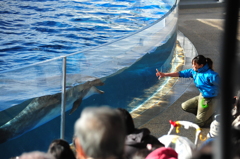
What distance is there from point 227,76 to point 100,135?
4.10 feet

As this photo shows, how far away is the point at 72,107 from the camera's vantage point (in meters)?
4.59

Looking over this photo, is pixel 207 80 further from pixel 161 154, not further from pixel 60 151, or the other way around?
pixel 60 151

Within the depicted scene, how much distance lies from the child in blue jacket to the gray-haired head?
311 centimetres

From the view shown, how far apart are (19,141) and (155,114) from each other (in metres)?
2.09

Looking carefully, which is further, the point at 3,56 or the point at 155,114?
the point at 3,56

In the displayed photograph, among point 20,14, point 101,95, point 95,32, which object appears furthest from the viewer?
point 20,14

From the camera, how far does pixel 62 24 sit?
505 inches

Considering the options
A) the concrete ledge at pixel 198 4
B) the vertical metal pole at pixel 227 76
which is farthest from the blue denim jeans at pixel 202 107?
the concrete ledge at pixel 198 4

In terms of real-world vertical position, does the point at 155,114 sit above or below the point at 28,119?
below

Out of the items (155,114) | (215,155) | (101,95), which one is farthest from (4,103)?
(215,155)

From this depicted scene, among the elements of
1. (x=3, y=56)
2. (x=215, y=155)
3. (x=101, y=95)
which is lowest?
(x=3, y=56)

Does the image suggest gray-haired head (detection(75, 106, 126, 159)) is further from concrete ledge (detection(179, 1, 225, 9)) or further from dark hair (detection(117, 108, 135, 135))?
concrete ledge (detection(179, 1, 225, 9))

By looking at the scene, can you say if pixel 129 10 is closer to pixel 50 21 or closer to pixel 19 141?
pixel 50 21

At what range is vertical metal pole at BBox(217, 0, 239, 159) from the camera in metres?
0.73
